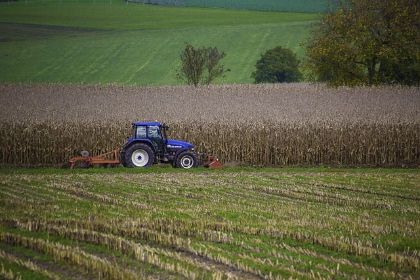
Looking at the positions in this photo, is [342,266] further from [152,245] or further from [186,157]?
[186,157]

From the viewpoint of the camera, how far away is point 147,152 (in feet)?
92.9

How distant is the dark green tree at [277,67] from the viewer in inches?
3059

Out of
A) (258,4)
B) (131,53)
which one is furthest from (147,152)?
(258,4)

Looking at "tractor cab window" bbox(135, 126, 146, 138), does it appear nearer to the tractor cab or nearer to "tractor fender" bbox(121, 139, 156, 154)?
the tractor cab

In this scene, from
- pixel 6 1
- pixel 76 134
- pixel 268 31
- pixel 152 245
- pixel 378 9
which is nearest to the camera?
pixel 152 245

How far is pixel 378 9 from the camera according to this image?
53.7m

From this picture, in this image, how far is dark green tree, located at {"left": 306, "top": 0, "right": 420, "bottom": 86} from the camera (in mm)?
52000

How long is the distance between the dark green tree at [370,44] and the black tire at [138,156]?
26.7 m

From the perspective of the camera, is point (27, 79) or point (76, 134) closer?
point (76, 134)

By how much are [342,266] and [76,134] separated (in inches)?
787

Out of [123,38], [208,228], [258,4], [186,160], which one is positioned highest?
[258,4]

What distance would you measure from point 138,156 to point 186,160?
178cm

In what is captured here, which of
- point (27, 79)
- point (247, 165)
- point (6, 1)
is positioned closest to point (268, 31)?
point (27, 79)

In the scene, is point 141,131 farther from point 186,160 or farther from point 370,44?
point 370,44
